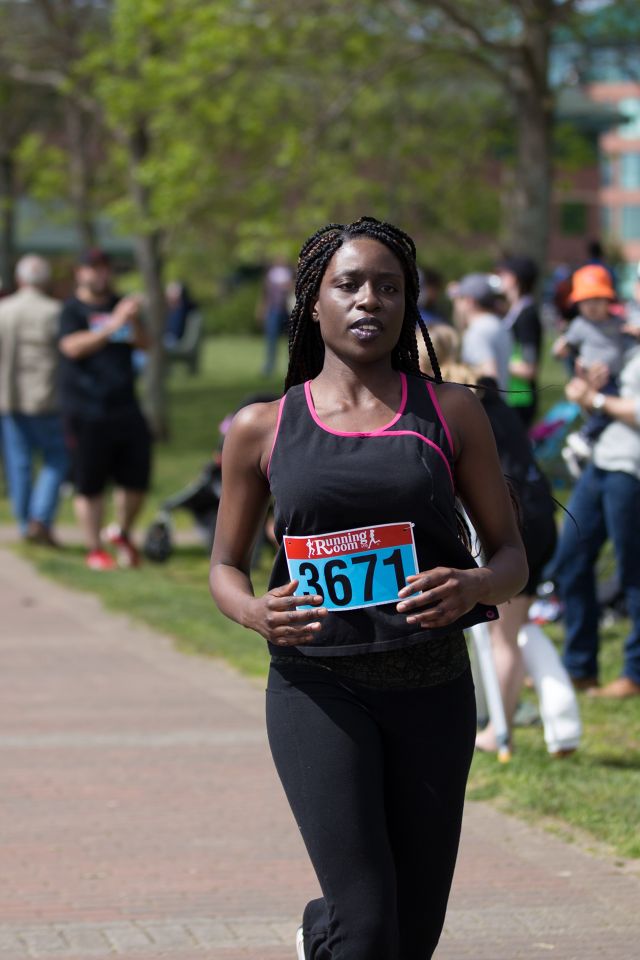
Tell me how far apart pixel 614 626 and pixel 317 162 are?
10053mm

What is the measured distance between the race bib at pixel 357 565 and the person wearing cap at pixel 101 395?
878 centimetres

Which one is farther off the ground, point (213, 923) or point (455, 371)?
point (455, 371)

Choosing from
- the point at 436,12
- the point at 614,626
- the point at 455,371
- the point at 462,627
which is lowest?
the point at 614,626

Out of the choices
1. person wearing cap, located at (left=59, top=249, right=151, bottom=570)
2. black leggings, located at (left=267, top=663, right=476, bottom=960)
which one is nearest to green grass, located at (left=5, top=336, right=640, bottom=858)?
person wearing cap, located at (left=59, top=249, right=151, bottom=570)

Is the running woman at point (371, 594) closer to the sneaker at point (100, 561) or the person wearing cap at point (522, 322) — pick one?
the person wearing cap at point (522, 322)

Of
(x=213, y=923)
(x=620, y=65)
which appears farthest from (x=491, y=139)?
(x=213, y=923)

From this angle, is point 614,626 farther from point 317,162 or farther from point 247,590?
point 317,162

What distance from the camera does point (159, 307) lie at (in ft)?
70.1

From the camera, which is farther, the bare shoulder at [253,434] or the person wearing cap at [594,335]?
the person wearing cap at [594,335]

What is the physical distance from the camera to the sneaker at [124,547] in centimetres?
1254

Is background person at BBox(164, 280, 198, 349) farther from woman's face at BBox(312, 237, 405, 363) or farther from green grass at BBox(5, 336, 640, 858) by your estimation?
woman's face at BBox(312, 237, 405, 363)

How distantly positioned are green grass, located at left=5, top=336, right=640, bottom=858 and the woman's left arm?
32.2 inches

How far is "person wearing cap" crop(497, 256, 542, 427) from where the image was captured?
11.2 metres

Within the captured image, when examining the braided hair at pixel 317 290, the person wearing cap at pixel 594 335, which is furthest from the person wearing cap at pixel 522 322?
the braided hair at pixel 317 290
